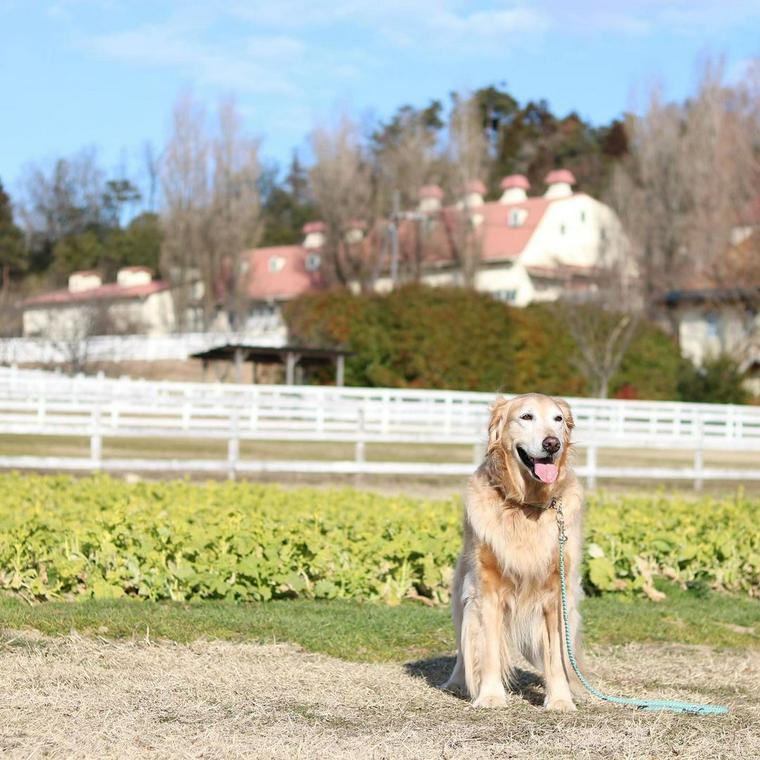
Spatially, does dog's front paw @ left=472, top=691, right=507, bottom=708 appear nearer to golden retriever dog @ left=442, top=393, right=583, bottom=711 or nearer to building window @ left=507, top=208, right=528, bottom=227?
golden retriever dog @ left=442, top=393, right=583, bottom=711

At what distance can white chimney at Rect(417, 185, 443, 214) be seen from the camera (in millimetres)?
63094

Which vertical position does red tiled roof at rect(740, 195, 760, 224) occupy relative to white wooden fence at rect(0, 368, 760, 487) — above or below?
above

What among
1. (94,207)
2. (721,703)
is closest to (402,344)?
(721,703)

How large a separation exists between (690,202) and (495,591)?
56389 mm

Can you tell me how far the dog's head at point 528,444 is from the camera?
5.33 m

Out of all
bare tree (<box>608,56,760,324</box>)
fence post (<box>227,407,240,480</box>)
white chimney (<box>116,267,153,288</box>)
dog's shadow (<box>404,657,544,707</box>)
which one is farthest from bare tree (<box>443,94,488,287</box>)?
dog's shadow (<box>404,657,544,707</box>)

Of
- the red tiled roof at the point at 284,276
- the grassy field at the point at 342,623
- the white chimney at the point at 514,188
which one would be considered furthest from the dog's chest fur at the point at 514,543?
the white chimney at the point at 514,188

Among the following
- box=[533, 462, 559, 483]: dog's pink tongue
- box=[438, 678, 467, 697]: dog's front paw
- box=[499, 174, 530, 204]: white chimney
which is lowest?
box=[438, 678, 467, 697]: dog's front paw

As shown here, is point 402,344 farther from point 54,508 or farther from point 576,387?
point 54,508

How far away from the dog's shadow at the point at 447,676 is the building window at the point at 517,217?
204ft

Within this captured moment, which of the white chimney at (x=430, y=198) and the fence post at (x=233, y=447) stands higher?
the white chimney at (x=430, y=198)

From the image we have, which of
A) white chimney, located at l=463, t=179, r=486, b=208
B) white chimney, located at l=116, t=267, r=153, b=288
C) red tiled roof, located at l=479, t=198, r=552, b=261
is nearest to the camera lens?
white chimney, located at l=463, t=179, r=486, b=208

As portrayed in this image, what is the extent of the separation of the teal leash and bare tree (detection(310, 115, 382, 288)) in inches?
2290

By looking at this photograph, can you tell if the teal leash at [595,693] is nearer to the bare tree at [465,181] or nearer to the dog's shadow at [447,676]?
the dog's shadow at [447,676]
